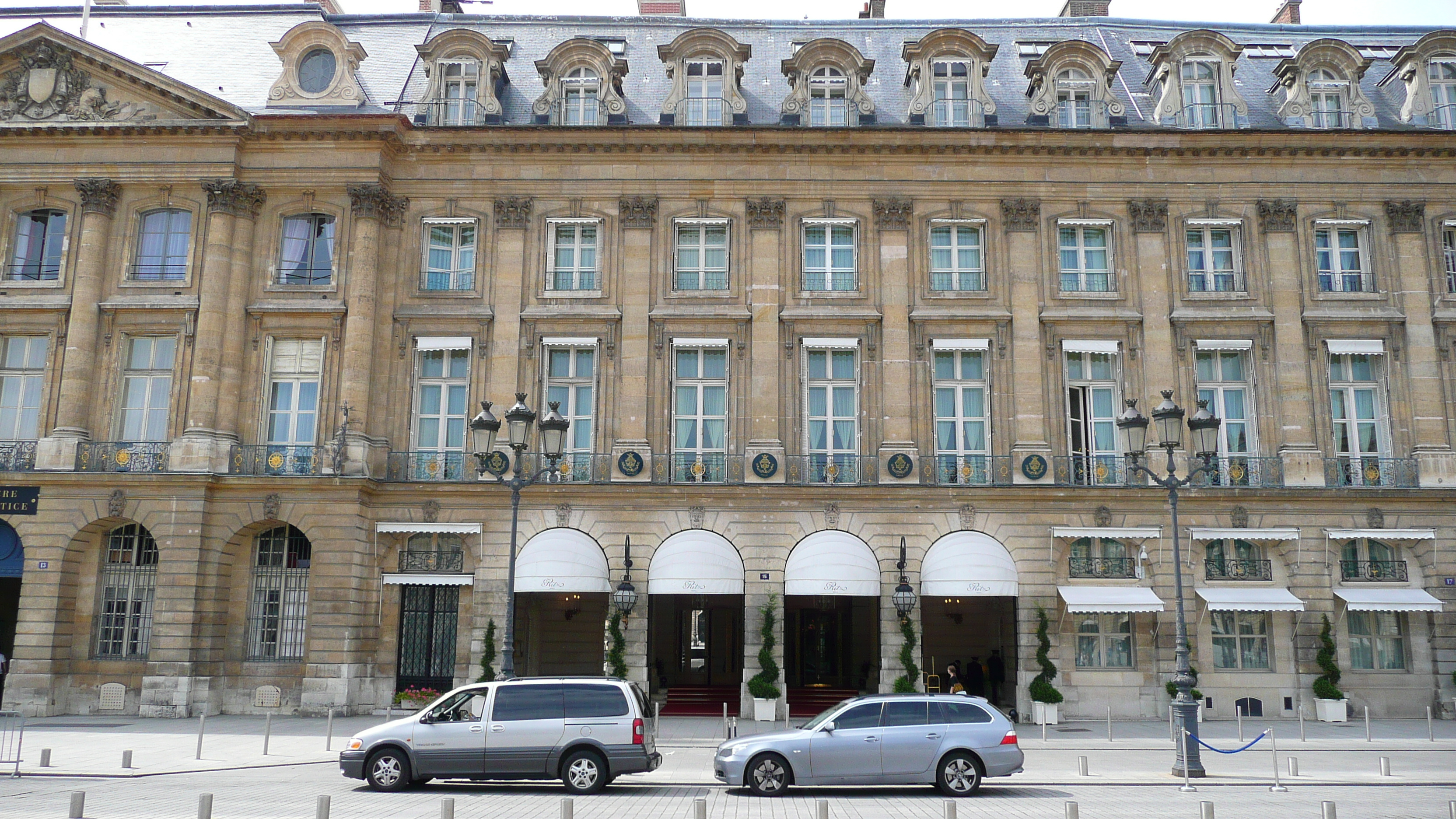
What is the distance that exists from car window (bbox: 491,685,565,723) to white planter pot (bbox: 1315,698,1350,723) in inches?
825

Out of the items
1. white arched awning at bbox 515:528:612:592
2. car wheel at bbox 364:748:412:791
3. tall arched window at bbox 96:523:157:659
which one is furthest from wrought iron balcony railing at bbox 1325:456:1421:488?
tall arched window at bbox 96:523:157:659

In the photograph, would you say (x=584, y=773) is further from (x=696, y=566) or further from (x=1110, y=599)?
(x=1110, y=599)

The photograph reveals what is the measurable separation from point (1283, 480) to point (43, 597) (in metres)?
32.6

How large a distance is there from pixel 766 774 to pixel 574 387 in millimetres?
16216

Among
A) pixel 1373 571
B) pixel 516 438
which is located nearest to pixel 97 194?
pixel 516 438

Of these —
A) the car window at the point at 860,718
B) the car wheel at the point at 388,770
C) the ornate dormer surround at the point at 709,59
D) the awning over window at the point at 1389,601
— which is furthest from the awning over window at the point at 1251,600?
the car wheel at the point at 388,770

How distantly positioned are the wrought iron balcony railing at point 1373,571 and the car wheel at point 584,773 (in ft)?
72.1

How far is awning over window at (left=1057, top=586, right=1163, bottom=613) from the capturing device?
28.1 m

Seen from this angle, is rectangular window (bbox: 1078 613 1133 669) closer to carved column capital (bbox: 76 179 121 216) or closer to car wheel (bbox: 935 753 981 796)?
car wheel (bbox: 935 753 981 796)

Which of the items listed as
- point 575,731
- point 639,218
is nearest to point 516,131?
point 639,218

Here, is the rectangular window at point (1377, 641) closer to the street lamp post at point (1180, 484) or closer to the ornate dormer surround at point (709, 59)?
the street lamp post at point (1180, 484)

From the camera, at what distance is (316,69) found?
32.8 m

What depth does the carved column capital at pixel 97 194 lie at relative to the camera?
30.5 m

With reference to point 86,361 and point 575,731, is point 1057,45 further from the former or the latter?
point 86,361
